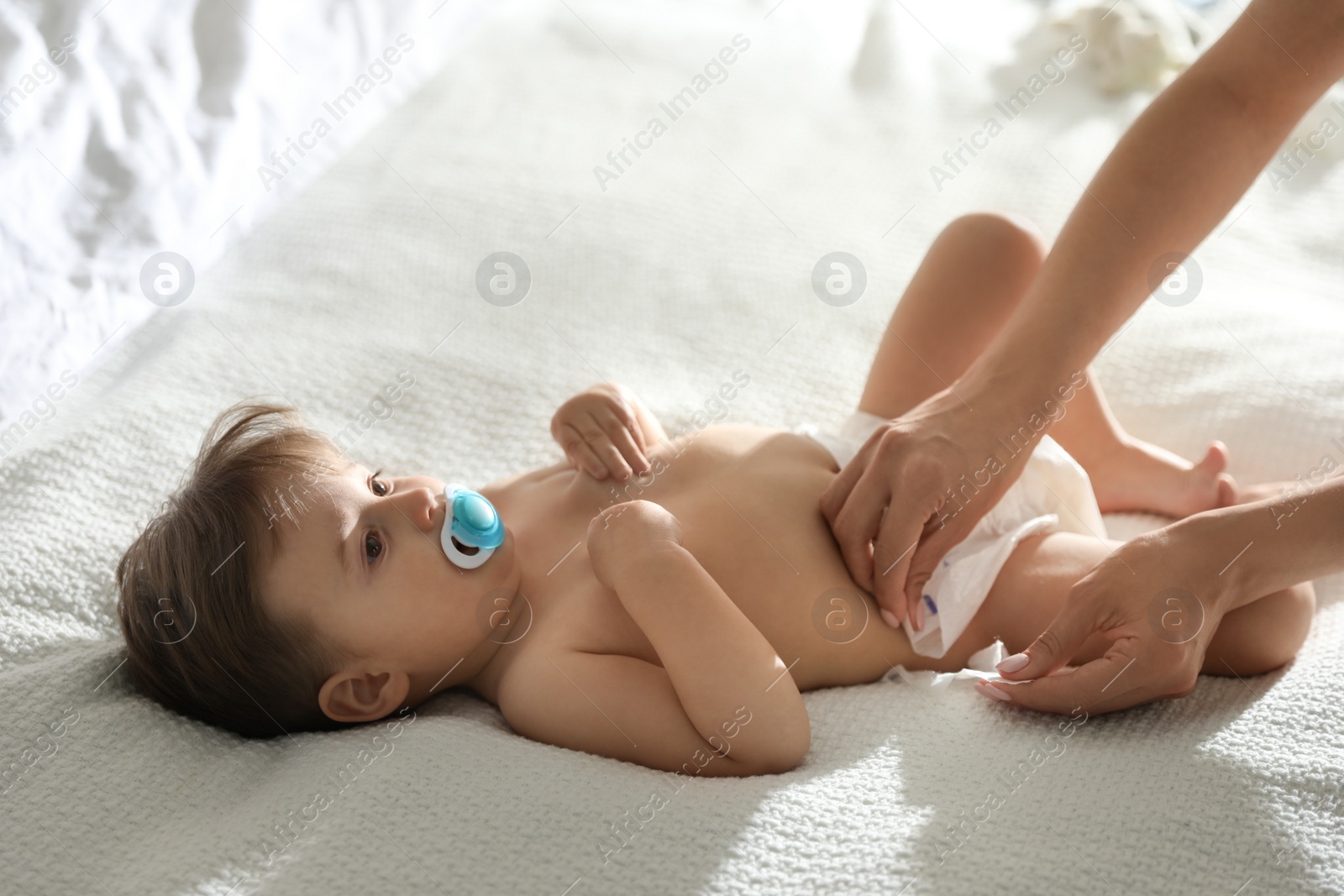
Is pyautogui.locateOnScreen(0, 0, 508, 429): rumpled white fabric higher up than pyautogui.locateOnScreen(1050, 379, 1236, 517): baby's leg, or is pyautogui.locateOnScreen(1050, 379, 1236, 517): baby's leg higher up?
A: pyautogui.locateOnScreen(0, 0, 508, 429): rumpled white fabric

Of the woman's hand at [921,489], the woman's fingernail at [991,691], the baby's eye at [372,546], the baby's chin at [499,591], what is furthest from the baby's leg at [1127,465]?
the baby's eye at [372,546]

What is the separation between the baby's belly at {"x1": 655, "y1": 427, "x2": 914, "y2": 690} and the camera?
3.31 feet

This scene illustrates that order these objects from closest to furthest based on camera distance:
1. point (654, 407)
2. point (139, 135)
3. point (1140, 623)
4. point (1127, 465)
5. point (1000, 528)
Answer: point (1140, 623), point (1000, 528), point (1127, 465), point (654, 407), point (139, 135)

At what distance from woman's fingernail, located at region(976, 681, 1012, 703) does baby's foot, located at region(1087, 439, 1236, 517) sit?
1.25 feet

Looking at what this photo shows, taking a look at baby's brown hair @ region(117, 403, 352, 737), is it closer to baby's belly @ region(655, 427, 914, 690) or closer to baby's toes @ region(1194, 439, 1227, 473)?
baby's belly @ region(655, 427, 914, 690)

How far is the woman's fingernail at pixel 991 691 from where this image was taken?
913mm

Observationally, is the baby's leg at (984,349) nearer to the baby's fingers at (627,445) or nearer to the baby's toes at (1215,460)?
the baby's toes at (1215,460)

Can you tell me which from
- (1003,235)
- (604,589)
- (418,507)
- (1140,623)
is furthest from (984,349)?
(418,507)

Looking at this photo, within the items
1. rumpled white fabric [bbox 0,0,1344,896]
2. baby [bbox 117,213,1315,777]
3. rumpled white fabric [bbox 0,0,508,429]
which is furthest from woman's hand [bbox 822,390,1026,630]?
rumpled white fabric [bbox 0,0,508,429]

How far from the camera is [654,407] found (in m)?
1.31

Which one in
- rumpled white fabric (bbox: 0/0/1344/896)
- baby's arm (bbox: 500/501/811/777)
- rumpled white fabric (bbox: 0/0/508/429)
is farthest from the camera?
rumpled white fabric (bbox: 0/0/508/429)

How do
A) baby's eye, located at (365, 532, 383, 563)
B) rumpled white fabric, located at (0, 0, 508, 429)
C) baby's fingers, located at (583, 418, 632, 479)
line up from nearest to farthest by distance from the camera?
baby's eye, located at (365, 532, 383, 563)
baby's fingers, located at (583, 418, 632, 479)
rumpled white fabric, located at (0, 0, 508, 429)

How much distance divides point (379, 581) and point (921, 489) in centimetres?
50

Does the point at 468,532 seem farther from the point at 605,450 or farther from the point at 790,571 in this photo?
the point at 790,571
